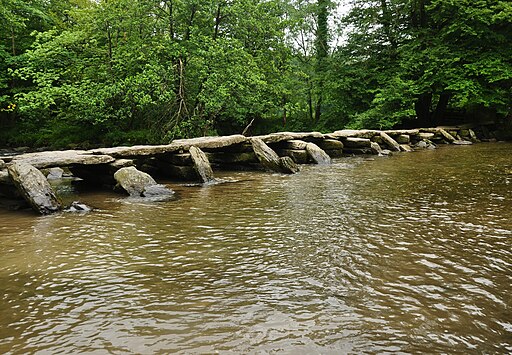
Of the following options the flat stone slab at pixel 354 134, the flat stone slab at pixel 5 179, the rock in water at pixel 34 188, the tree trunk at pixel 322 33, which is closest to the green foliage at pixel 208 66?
the flat stone slab at pixel 354 134

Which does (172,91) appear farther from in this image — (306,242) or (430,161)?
(306,242)

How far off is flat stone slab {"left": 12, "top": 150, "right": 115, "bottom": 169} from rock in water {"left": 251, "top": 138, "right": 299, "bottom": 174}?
3.82 metres

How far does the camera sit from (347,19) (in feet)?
69.6

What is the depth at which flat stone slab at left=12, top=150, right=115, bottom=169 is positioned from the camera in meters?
6.63

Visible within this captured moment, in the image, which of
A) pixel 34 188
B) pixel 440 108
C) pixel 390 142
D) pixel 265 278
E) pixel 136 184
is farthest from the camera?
pixel 440 108

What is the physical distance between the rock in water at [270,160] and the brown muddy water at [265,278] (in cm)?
369

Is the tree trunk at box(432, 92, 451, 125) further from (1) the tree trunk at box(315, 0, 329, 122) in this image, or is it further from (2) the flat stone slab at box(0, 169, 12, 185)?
(2) the flat stone slab at box(0, 169, 12, 185)

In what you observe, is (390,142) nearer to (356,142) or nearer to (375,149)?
(375,149)

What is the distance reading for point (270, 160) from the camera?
9734 millimetres

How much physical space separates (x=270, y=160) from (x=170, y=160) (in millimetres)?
2559

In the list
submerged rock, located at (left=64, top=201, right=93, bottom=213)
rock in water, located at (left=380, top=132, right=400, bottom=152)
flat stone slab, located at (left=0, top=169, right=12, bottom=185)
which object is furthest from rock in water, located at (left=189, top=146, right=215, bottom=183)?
rock in water, located at (left=380, top=132, right=400, bottom=152)

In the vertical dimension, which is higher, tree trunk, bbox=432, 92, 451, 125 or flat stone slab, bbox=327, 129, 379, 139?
tree trunk, bbox=432, 92, 451, 125

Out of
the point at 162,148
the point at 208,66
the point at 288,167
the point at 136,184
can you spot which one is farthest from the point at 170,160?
the point at 208,66

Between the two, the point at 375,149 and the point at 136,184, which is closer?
the point at 136,184
